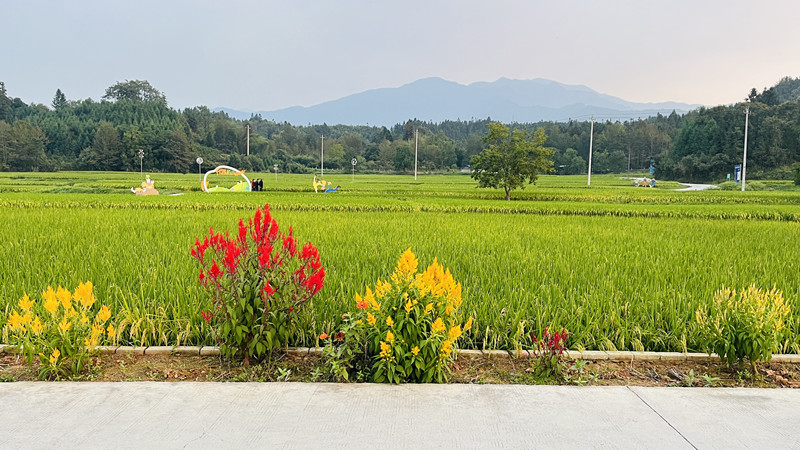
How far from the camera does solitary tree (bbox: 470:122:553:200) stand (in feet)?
78.1

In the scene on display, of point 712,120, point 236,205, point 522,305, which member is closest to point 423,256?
point 522,305

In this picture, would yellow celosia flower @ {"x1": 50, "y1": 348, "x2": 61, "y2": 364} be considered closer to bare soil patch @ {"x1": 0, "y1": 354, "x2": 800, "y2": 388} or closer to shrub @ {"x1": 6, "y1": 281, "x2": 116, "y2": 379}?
shrub @ {"x1": 6, "y1": 281, "x2": 116, "y2": 379}

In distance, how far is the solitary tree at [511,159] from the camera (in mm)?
23797

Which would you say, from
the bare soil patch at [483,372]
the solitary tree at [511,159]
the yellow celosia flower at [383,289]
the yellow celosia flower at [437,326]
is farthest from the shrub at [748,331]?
the solitary tree at [511,159]

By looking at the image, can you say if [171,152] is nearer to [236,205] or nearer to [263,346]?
[236,205]

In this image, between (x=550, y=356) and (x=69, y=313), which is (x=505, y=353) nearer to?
→ (x=550, y=356)

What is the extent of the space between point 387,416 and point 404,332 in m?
0.58

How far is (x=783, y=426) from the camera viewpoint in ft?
7.84

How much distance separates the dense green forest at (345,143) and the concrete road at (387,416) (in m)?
51.8

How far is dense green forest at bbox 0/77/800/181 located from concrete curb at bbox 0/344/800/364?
1998 inches

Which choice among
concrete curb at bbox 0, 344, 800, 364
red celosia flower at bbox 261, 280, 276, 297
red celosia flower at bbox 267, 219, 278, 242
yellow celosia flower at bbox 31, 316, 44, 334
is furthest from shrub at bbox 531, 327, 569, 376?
yellow celosia flower at bbox 31, 316, 44, 334

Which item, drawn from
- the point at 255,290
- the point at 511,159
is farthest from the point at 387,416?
the point at 511,159

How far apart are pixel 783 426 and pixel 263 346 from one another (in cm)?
283

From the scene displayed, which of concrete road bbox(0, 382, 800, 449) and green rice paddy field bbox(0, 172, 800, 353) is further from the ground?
green rice paddy field bbox(0, 172, 800, 353)
